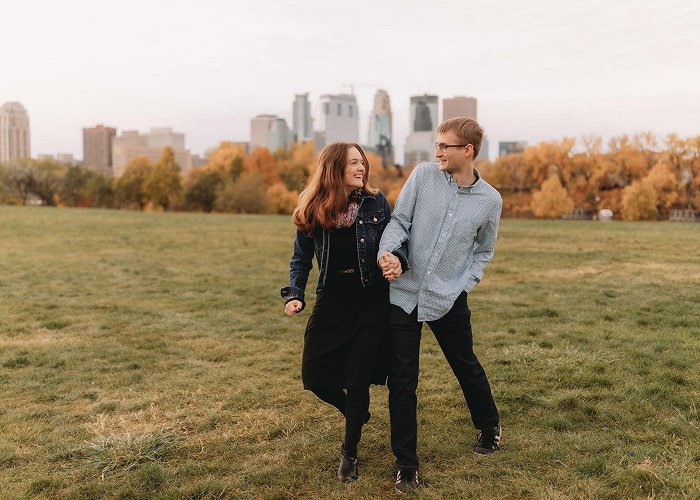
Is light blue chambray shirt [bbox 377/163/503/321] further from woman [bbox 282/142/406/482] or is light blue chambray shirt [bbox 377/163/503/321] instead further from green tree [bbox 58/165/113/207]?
green tree [bbox 58/165/113/207]

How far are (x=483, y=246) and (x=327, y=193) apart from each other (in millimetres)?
1124

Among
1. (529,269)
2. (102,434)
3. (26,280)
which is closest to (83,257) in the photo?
(26,280)

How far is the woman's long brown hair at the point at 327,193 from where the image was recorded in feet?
12.4

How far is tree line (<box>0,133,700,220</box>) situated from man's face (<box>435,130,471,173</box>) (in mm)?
45121

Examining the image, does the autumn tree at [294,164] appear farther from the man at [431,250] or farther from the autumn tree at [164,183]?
the man at [431,250]

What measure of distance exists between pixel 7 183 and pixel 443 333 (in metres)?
77.7

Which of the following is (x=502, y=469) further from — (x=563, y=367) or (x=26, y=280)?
(x=26, y=280)

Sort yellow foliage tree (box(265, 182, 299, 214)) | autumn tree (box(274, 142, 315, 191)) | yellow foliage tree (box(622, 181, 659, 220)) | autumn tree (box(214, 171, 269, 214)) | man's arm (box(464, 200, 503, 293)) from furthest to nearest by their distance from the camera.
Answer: autumn tree (box(274, 142, 315, 191)) < yellow foliage tree (box(265, 182, 299, 214)) < autumn tree (box(214, 171, 269, 214)) < yellow foliage tree (box(622, 181, 659, 220)) < man's arm (box(464, 200, 503, 293))

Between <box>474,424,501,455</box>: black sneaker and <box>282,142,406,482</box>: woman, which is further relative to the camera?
<box>474,424,501,455</box>: black sneaker

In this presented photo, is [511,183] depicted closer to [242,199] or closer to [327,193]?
[242,199]

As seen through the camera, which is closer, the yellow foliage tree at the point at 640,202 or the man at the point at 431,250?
the man at the point at 431,250

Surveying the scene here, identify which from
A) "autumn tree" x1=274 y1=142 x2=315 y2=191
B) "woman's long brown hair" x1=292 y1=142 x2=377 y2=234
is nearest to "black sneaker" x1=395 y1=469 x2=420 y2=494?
"woman's long brown hair" x1=292 y1=142 x2=377 y2=234

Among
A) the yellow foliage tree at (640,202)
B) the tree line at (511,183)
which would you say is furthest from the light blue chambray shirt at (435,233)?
the yellow foliage tree at (640,202)

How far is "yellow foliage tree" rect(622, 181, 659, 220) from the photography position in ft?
174
